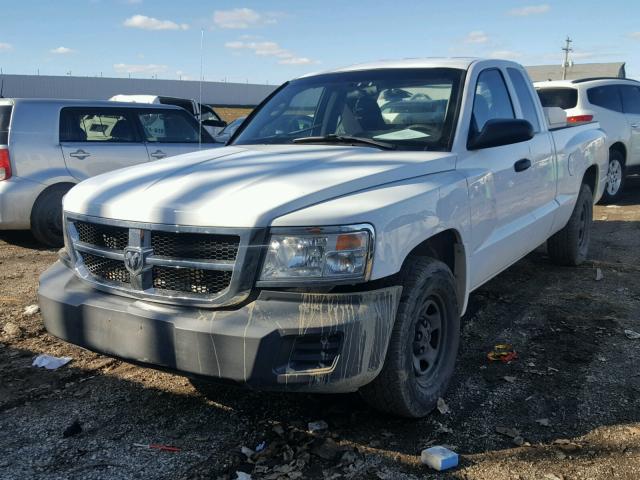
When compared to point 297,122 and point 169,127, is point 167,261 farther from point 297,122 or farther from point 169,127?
point 169,127

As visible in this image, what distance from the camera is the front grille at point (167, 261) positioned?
8.90ft

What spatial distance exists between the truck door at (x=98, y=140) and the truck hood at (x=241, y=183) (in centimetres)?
436

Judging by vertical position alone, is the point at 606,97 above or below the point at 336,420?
above

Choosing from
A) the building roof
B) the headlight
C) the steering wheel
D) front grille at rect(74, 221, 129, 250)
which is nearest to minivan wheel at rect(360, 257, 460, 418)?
the headlight

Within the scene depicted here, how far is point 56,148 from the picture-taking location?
7.46 metres

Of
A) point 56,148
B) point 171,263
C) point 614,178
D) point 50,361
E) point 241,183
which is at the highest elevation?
point 241,183

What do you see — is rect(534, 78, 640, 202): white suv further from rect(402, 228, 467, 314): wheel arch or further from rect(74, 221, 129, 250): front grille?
rect(74, 221, 129, 250): front grille

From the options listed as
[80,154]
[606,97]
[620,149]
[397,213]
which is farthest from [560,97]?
[397,213]

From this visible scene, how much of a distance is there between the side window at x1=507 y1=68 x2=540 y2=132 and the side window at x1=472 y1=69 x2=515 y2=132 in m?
0.26

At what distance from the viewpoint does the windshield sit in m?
3.86

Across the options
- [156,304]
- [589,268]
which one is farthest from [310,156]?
[589,268]

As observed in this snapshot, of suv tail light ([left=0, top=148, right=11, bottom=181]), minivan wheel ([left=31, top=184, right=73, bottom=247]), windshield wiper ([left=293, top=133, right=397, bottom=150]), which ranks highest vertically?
windshield wiper ([left=293, top=133, right=397, bottom=150])

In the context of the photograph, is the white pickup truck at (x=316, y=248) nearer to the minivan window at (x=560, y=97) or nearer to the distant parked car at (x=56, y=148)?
the distant parked car at (x=56, y=148)

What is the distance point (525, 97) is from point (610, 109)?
20.0 ft
